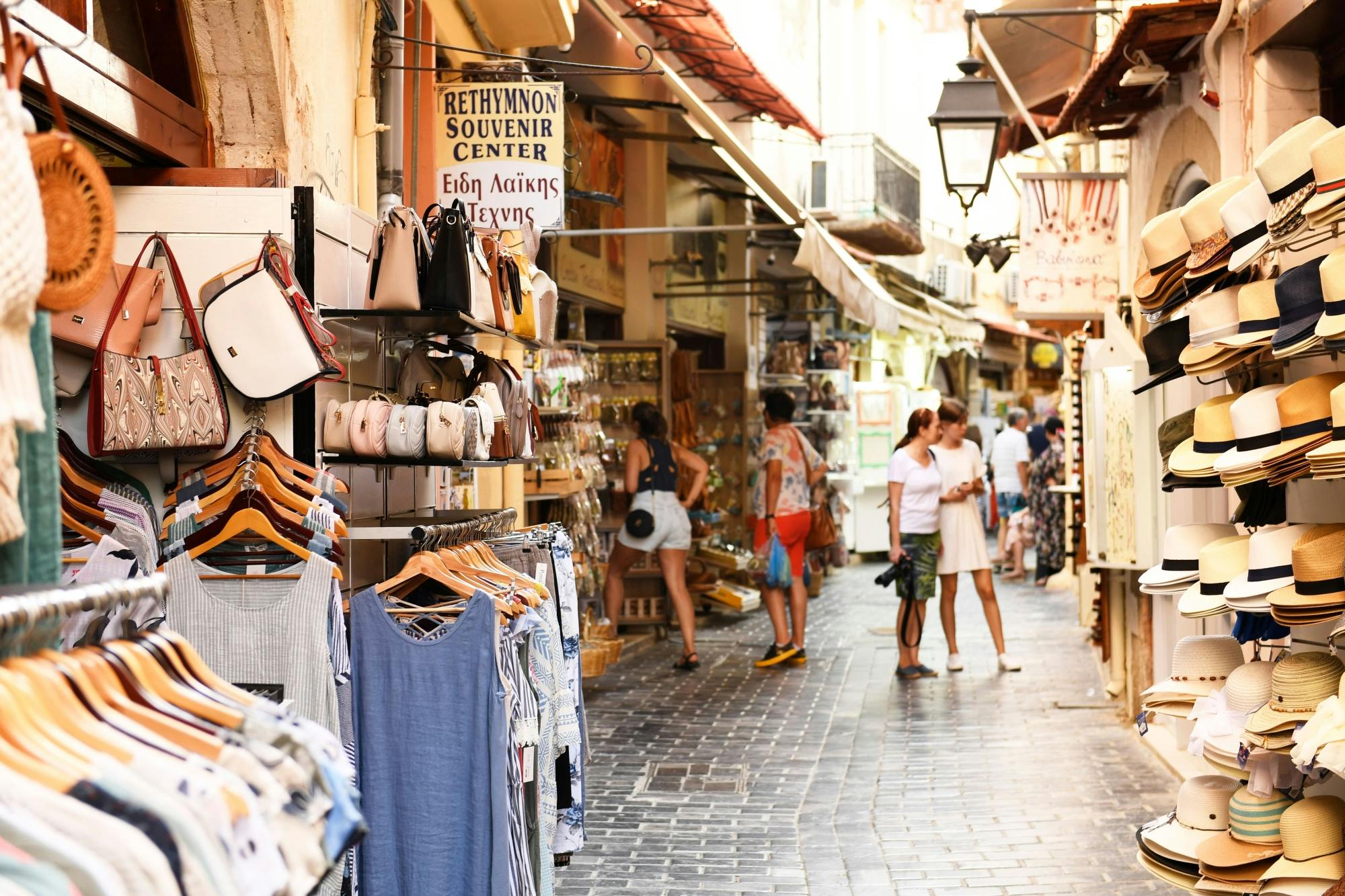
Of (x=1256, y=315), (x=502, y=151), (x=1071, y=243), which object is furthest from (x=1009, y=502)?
(x=1256, y=315)

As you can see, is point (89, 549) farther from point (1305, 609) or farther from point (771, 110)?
point (771, 110)

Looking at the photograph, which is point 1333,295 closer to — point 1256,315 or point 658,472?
point 1256,315

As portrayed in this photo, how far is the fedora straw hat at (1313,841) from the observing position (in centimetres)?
393

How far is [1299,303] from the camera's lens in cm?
391

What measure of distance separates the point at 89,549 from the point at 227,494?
1.33ft

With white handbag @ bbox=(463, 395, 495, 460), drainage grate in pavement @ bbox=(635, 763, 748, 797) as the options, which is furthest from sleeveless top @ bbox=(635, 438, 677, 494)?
white handbag @ bbox=(463, 395, 495, 460)

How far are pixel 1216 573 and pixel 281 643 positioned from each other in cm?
272

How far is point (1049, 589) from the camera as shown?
60.5 ft

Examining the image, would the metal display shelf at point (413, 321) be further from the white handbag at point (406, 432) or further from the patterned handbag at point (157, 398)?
the patterned handbag at point (157, 398)

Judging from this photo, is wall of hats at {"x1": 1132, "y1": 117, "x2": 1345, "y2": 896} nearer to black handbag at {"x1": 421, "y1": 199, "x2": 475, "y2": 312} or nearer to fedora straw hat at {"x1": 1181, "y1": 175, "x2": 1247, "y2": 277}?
fedora straw hat at {"x1": 1181, "y1": 175, "x2": 1247, "y2": 277}

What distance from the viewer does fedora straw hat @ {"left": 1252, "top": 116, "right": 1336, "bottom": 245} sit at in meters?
3.93

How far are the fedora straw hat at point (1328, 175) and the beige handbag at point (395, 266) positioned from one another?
8.62 ft

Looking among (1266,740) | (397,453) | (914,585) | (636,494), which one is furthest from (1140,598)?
(397,453)

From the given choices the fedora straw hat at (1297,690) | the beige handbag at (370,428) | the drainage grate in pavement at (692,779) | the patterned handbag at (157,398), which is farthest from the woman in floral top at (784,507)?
the patterned handbag at (157,398)
